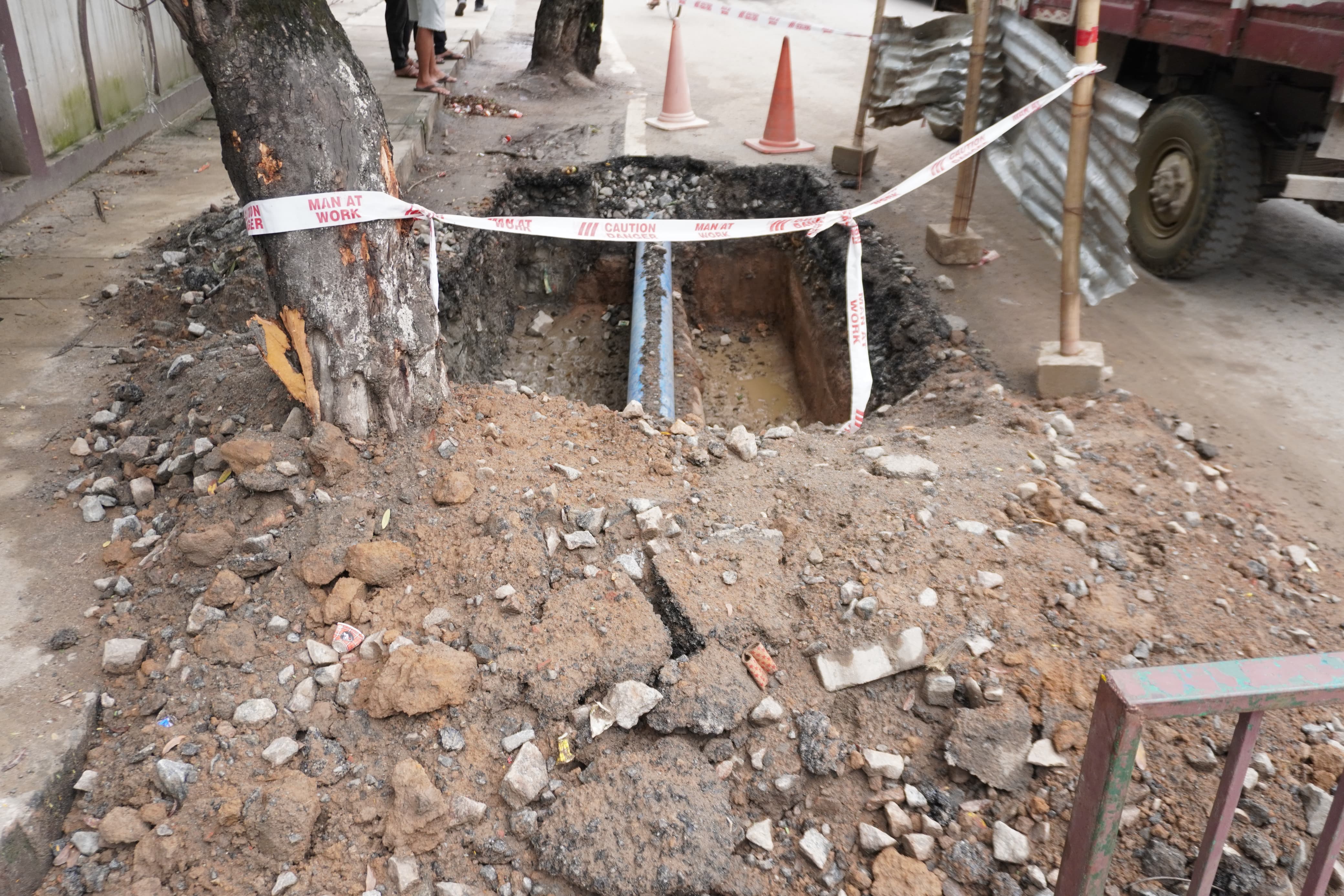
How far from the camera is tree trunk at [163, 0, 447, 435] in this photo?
2.60 meters

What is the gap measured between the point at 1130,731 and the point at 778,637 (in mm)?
1210

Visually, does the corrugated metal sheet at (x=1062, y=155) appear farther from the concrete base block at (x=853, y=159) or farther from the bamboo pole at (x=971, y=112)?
the concrete base block at (x=853, y=159)

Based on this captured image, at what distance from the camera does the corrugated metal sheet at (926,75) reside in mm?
5215

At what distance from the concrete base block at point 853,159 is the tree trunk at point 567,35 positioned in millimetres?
3927

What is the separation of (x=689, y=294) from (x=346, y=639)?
4.78 m

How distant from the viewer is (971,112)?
4742 mm

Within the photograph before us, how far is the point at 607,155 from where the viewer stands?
22.6ft

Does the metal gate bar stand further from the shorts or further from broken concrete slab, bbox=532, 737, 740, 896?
the shorts

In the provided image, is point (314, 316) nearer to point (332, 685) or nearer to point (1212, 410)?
point (332, 685)

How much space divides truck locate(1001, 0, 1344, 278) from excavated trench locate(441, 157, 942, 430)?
4.90 feet

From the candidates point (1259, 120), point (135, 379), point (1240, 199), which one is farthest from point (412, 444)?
point (1259, 120)

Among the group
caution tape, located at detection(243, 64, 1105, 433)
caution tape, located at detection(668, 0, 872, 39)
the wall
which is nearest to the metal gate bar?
caution tape, located at detection(243, 64, 1105, 433)

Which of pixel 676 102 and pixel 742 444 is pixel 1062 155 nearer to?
pixel 742 444

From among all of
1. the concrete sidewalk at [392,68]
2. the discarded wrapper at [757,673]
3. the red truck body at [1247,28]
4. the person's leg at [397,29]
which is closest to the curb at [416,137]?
the concrete sidewalk at [392,68]
